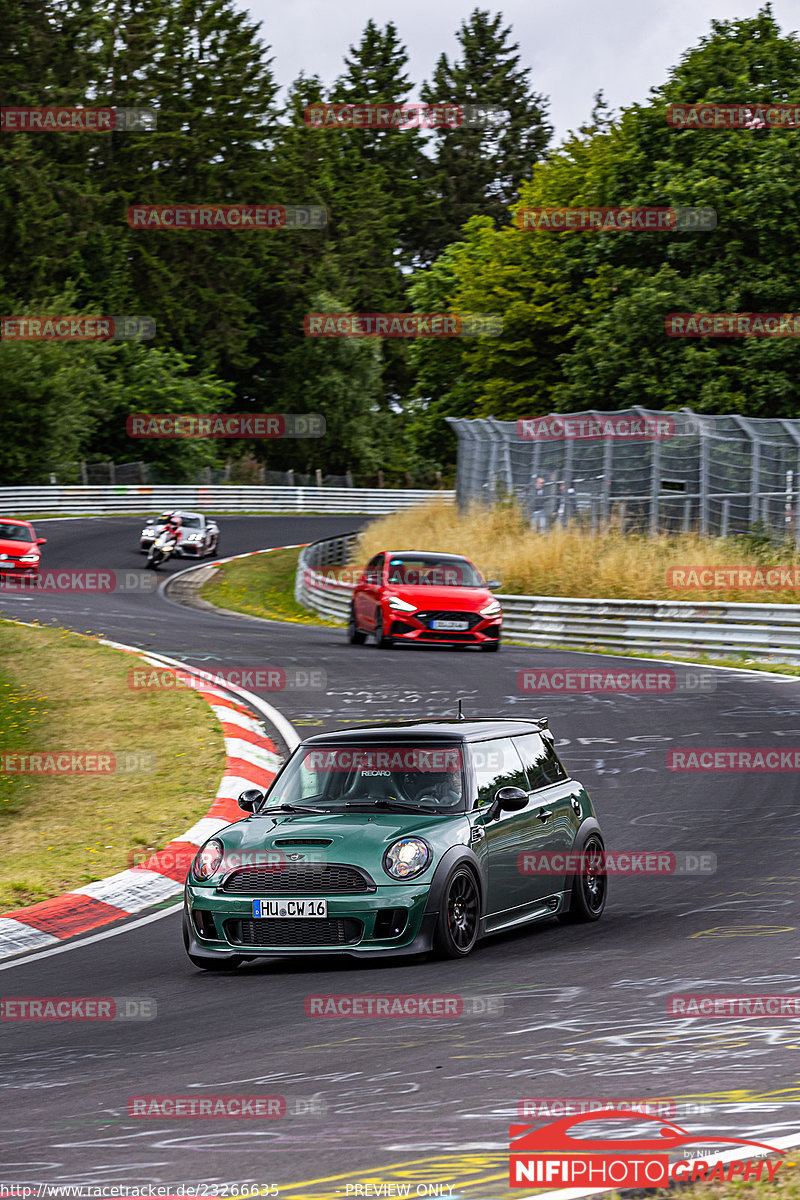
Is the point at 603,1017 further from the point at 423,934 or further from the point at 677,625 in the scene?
the point at 677,625

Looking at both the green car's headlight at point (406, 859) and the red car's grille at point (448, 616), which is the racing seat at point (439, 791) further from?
the red car's grille at point (448, 616)

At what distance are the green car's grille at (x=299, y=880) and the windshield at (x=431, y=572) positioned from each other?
58.1 ft

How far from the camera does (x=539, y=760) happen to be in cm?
1012

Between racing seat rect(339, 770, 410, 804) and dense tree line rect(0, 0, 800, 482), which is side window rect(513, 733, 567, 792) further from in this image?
dense tree line rect(0, 0, 800, 482)

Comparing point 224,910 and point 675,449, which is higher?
point 675,449

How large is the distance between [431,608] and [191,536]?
2405cm

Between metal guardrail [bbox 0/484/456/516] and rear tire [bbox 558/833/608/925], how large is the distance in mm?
52034

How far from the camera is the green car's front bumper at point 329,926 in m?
8.29

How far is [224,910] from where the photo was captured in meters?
8.49

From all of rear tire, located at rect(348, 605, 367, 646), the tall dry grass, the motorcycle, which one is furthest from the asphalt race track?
the motorcycle

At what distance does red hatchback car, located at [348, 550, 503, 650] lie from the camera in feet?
84.5

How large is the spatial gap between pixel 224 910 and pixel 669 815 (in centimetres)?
500

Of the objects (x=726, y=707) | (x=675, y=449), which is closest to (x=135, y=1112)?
(x=726, y=707)

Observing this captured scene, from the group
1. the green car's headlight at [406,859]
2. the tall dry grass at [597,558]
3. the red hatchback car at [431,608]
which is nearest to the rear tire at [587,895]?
the green car's headlight at [406,859]
